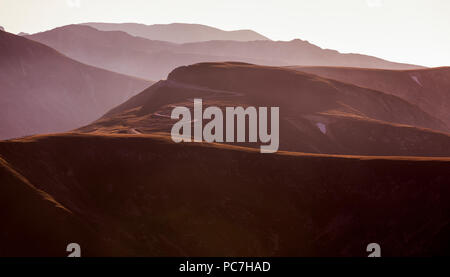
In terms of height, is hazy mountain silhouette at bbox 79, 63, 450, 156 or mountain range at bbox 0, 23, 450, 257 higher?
hazy mountain silhouette at bbox 79, 63, 450, 156

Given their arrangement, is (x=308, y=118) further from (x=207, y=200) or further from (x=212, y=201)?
(x=207, y=200)

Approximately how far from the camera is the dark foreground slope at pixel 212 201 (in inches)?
3157

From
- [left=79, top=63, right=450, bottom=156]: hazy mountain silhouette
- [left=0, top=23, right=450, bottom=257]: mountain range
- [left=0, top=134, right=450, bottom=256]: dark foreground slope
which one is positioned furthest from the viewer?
[left=79, top=63, right=450, bottom=156]: hazy mountain silhouette

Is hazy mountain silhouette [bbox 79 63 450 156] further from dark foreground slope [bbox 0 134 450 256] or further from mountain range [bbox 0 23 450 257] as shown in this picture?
dark foreground slope [bbox 0 134 450 256]

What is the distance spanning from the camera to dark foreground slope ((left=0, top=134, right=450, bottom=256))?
263 ft

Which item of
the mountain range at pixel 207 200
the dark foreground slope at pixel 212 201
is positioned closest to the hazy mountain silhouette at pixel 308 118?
the mountain range at pixel 207 200

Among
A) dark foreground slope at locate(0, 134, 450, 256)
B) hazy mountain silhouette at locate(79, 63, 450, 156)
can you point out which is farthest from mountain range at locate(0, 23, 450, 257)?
hazy mountain silhouette at locate(79, 63, 450, 156)

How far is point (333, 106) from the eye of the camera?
595 ft

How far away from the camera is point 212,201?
300 feet

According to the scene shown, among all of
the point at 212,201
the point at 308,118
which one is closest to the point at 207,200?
the point at 212,201
